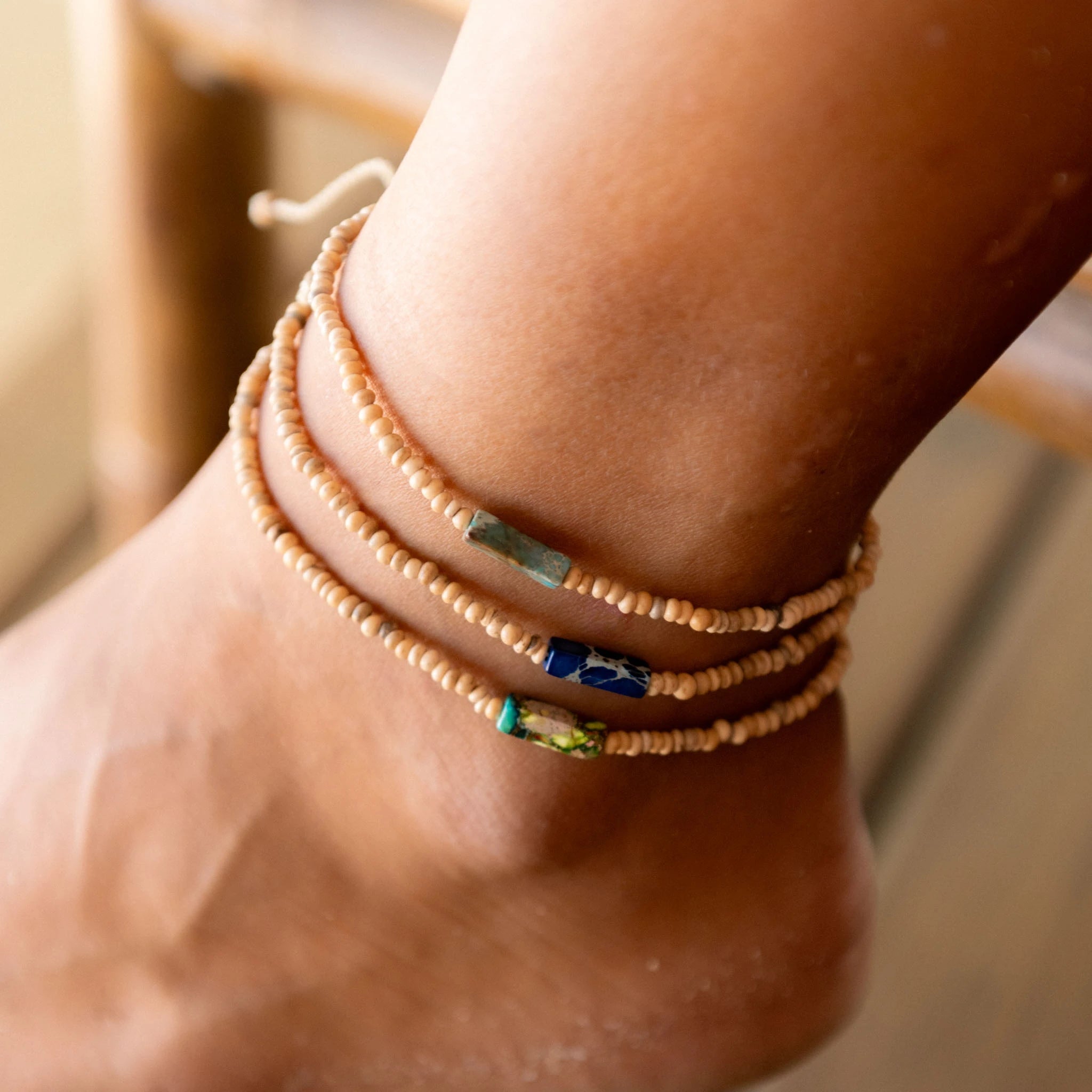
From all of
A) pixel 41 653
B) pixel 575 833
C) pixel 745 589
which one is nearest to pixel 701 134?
pixel 745 589

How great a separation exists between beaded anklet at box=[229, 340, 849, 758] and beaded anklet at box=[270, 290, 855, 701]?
0.6 inches

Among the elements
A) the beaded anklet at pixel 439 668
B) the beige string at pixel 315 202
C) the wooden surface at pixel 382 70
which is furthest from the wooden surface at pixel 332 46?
the beaded anklet at pixel 439 668

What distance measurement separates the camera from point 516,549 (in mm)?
428

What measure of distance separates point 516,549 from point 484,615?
37 mm

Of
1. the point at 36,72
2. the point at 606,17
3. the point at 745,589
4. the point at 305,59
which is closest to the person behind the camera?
the point at 606,17

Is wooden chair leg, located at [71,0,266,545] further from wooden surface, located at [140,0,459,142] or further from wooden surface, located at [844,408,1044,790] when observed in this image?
wooden surface, located at [844,408,1044,790]

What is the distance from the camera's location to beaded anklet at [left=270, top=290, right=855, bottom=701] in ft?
1.49

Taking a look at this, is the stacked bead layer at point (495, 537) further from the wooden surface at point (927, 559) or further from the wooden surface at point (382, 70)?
the wooden surface at point (927, 559)

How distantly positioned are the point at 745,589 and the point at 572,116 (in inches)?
7.3

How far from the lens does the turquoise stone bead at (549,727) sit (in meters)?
0.47

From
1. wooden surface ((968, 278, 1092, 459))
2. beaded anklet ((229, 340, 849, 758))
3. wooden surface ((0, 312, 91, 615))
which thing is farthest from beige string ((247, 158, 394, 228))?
wooden surface ((0, 312, 91, 615))

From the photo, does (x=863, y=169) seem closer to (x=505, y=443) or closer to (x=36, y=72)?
(x=505, y=443)

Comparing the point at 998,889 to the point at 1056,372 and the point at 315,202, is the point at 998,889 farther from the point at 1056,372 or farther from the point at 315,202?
the point at 315,202

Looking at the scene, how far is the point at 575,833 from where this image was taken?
1.72 feet
